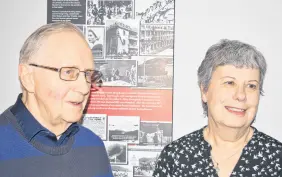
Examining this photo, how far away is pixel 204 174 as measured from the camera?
1.60 m

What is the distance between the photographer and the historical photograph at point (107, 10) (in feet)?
6.88

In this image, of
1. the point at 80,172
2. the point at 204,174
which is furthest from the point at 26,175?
the point at 204,174

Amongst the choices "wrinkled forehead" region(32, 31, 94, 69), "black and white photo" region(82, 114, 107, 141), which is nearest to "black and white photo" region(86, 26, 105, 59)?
"black and white photo" region(82, 114, 107, 141)

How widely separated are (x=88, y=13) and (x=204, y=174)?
120 centimetres

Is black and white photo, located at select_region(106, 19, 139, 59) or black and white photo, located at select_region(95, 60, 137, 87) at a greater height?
black and white photo, located at select_region(106, 19, 139, 59)

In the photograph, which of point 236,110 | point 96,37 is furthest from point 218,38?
point 96,37

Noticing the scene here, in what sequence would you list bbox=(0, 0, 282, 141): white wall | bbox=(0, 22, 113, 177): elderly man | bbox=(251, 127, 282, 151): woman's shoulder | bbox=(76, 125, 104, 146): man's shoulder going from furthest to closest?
bbox=(0, 0, 282, 141): white wall < bbox=(251, 127, 282, 151): woman's shoulder < bbox=(76, 125, 104, 146): man's shoulder < bbox=(0, 22, 113, 177): elderly man

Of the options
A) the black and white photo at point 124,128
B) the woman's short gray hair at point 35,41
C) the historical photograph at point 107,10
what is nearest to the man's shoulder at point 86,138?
the woman's short gray hair at point 35,41

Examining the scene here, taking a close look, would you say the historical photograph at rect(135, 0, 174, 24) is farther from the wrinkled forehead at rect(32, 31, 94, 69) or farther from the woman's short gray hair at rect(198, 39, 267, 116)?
the wrinkled forehead at rect(32, 31, 94, 69)

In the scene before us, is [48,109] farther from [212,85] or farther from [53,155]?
[212,85]

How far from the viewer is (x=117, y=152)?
2.13 metres

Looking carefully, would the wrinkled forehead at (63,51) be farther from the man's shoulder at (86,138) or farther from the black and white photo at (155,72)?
the black and white photo at (155,72)

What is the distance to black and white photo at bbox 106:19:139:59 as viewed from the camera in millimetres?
2100

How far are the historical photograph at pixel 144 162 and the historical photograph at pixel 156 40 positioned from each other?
24.3 inches
